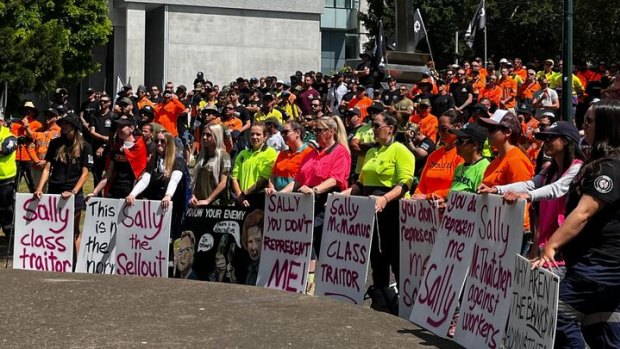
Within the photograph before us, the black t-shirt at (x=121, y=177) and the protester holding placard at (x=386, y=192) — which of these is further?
the black t-shirt at (x=121, y=177)

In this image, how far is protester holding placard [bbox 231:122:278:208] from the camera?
13.0m

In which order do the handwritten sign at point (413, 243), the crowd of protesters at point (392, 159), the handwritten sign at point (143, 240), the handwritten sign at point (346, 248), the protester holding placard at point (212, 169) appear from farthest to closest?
the protester holding placard at point (212, 169), the handwritten sign at point (143, 240), the handwritten sign at point (346, 248), the handwritten sign at point (413, 243), the crowd of protesters at point (392, 159)

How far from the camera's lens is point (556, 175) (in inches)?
308

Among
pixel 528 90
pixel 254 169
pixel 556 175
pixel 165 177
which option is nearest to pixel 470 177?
pixel 556 175

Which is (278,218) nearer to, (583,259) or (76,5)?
(583,259)

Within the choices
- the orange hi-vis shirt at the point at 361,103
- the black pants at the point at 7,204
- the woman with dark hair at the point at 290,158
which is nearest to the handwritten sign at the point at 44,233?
the black pants at the point at 7,204

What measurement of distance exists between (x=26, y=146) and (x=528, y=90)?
10024 millimetres

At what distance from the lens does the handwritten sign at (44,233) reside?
45.8 ft

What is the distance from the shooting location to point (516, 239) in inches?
320

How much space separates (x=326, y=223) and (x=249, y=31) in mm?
46035

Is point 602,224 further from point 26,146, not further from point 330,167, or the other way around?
point 26,146

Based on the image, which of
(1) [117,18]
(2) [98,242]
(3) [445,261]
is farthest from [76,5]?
(3) [445,261]

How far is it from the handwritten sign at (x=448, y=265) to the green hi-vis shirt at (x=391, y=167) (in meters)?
1.39

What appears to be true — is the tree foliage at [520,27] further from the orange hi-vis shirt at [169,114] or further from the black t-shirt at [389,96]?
the black t-shirt at [389,96]
